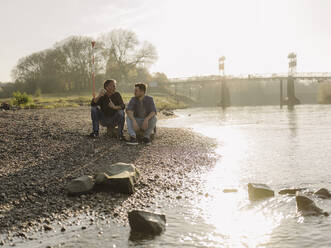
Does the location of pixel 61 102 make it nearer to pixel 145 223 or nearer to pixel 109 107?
pixel 109 107

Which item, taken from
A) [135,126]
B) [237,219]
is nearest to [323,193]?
[237,219]

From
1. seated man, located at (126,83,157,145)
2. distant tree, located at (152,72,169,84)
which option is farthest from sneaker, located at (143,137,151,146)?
distant tree, located at (152,72,169,84)

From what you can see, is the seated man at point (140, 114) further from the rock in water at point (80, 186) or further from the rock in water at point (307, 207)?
the rock in water at point (307, 207)

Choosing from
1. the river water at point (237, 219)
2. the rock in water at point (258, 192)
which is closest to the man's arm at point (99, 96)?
the river water at point (237, 219)

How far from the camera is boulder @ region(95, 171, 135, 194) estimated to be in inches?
199

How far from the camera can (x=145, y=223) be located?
3699mm

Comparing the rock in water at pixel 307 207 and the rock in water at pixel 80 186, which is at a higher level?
the rock in water at pixel 80 186

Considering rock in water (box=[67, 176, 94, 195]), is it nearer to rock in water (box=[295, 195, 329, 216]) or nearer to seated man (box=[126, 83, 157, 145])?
rock in water (box=[295, 195, 329, 216])

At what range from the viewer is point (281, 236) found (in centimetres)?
366

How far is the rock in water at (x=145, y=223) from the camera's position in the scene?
12.1ft

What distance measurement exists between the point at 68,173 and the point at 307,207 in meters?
4.48

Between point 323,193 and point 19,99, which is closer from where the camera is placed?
A: point 323,193

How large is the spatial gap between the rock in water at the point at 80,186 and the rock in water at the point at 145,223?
144cm

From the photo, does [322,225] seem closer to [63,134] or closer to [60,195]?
[60,195]
